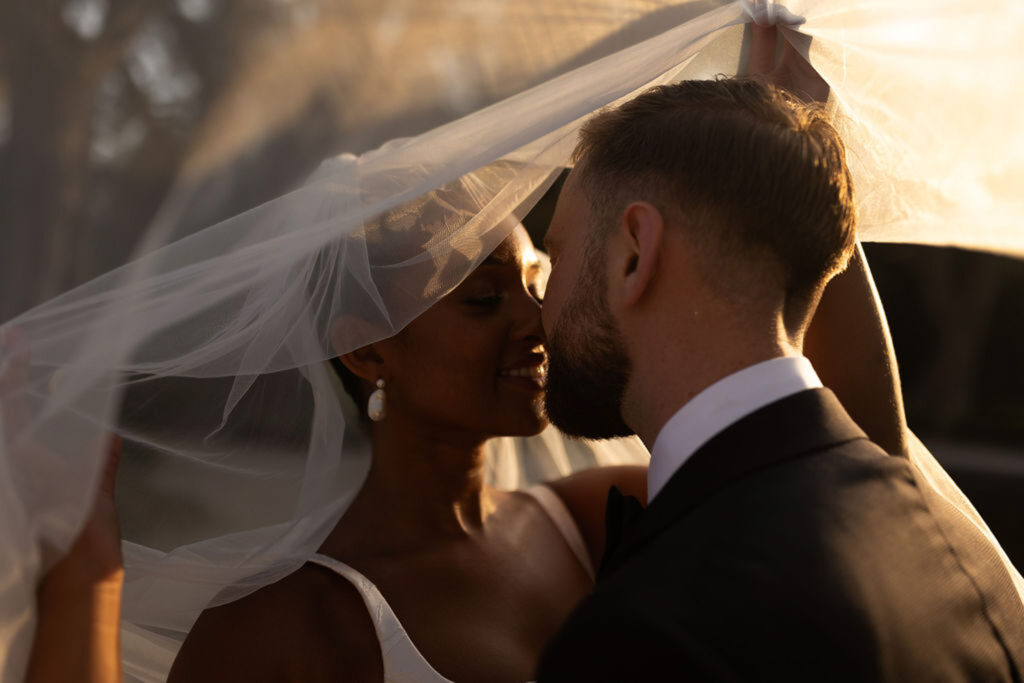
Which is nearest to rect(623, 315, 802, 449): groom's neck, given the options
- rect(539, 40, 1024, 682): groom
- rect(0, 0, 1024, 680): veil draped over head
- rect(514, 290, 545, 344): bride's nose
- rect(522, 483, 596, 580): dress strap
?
rect(539, 40, 1024, 682): groom

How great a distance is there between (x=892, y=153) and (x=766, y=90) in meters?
0.40

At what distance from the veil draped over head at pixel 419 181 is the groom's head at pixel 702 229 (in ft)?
0.65

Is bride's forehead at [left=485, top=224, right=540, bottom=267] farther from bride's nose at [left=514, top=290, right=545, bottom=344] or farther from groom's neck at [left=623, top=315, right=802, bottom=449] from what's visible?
groom's neck at [left=623, top=315, right=802, bottom=449]

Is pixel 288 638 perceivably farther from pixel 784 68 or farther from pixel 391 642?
pixel 784 68

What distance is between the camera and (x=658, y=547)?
146 cm

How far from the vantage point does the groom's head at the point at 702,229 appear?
5.58ft

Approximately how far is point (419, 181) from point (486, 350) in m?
0.55

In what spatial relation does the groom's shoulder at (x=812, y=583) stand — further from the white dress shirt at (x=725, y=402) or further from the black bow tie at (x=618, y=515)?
the black bow tie at (x=618, y=515)

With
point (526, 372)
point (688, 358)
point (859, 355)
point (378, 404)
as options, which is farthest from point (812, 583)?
point (378, 404)

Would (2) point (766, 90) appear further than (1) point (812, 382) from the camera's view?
Yes

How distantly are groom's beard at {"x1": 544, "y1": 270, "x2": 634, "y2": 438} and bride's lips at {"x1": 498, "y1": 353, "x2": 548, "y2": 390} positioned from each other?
0.36 m

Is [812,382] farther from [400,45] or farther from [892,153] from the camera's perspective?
[400,45]

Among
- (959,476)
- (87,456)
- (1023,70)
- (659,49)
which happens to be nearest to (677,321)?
(659,49)

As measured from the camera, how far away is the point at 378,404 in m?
2.50
